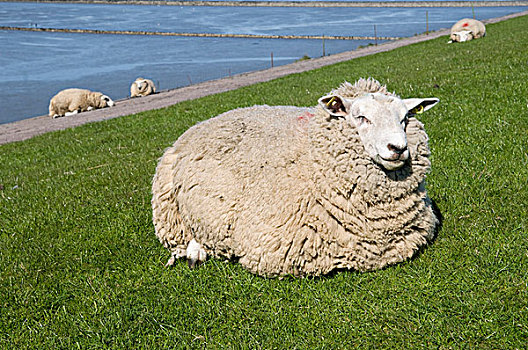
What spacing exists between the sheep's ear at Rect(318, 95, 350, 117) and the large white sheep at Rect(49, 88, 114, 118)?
1599 cm

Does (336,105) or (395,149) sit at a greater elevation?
(336,105)

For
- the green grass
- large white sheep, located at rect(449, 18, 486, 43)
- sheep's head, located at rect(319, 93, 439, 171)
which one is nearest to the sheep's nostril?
sheep's head, located at rect(319, 93, 439, 171)

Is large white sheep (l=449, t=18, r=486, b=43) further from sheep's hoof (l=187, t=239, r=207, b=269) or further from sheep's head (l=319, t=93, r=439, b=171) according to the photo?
sheep's hoof (l=187, t=239, r=207, b=269)

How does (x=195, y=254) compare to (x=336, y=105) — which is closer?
(x=336, y=105)

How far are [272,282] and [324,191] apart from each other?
741 mm

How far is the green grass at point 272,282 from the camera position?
301 centimetres

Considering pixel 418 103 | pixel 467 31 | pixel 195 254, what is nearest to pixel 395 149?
pixel 418 103

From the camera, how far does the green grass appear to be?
3.01 metres

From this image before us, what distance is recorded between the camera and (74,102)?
1770 centimetres

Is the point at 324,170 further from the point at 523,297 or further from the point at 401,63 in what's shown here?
the point at 401,63

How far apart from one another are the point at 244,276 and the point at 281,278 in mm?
286

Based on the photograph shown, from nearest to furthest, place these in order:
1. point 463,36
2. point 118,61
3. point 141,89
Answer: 1. point 463,36
2. point 141,89
3. point 118,61

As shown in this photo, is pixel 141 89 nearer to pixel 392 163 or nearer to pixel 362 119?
pixel 362 119

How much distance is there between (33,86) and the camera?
23.5m
